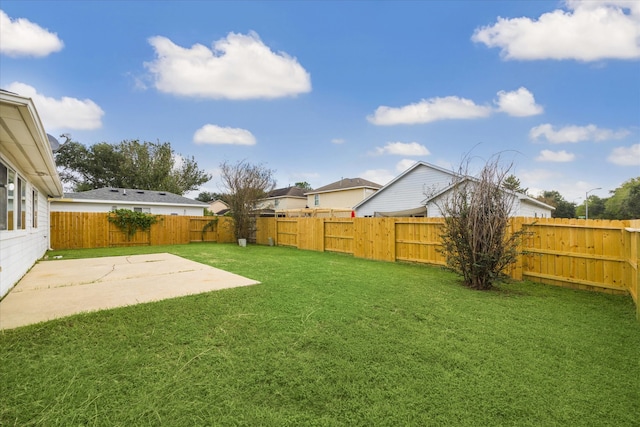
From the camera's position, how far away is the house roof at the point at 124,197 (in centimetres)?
→ 1820

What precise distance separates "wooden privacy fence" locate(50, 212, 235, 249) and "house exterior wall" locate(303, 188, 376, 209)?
38.0 feet

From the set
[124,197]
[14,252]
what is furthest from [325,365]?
[124,197]

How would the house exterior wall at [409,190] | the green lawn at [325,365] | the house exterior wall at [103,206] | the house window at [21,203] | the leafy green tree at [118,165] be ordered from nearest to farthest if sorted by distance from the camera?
the green lawn at [325,365] → the house window at [21,203] → the house exterior wall at [409,190] → the house exterior wall at [103,206] → the leafy green tree at [118,165]

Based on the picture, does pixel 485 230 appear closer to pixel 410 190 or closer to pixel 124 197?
pixel 410 190

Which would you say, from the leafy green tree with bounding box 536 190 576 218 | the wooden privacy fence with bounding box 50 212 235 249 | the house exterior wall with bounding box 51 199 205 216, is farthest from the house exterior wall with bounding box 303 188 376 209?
the leafy green tree with bounding box 536 190 576 218

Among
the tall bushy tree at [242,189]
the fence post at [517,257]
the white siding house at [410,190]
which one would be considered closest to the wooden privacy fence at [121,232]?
the tall bushy tree at [242,189]

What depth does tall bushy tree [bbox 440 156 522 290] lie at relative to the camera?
18.5 ft

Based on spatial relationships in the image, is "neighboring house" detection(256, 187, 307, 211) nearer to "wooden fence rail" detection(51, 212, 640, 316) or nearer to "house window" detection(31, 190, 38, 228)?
"wooden fence rail" detection(51, 212, 640, 316)

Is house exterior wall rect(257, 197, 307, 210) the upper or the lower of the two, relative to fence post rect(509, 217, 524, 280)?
upper

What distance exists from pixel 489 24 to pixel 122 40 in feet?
43.3

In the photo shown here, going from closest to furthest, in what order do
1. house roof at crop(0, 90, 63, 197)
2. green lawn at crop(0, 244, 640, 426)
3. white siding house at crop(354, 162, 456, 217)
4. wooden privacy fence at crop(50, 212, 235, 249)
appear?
green lawn at crop(0, 244, 640, 426) → house roof at crop(0, 90, 63, 197) → wooden privacy fence at crop(50, 212, 235, 249) → white siding house at crop(354, 162, 456, 217)

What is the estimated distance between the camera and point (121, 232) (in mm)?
15195

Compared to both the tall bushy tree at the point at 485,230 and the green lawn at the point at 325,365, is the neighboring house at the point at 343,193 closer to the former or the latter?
the tall bushy tree at the point at 485,230

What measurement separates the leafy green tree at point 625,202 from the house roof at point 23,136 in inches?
1821
